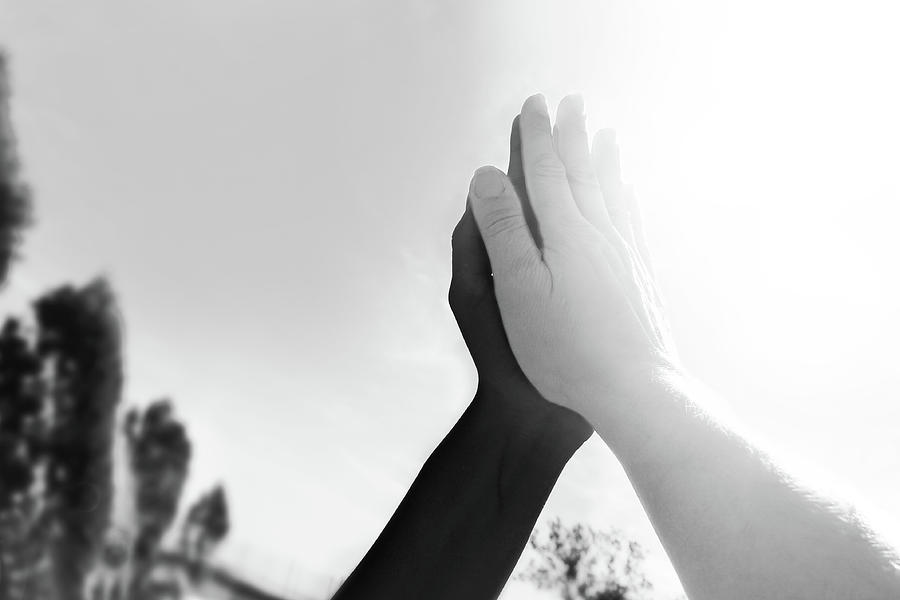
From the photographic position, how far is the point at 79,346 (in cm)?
1362

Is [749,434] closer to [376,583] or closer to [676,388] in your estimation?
[676,388]

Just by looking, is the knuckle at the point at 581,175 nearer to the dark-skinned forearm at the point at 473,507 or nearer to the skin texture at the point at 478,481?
the skin texture at the point at 478,481

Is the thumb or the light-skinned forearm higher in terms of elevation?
the thumb

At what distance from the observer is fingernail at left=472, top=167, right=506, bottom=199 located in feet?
5.00

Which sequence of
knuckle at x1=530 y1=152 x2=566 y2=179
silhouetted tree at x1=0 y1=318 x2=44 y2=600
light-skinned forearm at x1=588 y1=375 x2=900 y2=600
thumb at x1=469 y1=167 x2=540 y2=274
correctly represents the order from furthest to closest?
silhouetted tree at x1=0 y1=318 x2=44 y2=600, knuckle at x1=530 y1=152 x2=566 y2=179, thumb at x1=469 y1=167 x2=540 y2=274, light-skinned forearm at x1=588 y1=375 x2=900 y2=600

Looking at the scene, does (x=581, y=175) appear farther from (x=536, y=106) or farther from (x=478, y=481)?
(x=478, y=481)

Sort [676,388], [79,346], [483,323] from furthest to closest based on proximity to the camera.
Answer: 1. [79,346]
2. [483,323]
3. [676,388]

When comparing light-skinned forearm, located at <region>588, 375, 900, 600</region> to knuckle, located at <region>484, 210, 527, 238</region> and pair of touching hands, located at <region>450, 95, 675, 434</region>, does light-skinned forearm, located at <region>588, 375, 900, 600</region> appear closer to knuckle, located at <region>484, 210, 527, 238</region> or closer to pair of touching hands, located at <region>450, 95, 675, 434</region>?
pair of touching hands, located at <region>450, 95, 675, 434</region>

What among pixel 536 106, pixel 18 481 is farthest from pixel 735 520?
pixel 18 481

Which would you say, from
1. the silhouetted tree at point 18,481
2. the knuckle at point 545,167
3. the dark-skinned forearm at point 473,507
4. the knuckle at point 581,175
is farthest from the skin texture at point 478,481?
the silhouetted tree at point 18,481

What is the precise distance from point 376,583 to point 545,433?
1.71 ft

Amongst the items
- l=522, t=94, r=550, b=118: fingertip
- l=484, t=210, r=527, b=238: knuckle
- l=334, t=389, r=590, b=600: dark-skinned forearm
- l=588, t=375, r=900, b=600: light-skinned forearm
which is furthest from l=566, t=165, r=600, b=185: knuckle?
l=588, t=375, r=900, b=600: light-skinned forearm

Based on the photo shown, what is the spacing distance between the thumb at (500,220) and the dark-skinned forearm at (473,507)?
0.35 m

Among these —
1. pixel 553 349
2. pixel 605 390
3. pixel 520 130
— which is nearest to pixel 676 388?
pixel 605 390
